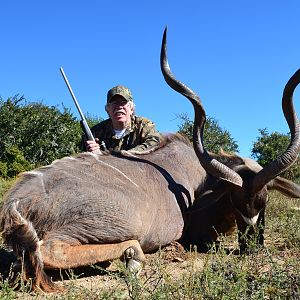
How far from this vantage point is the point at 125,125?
5.99 meters

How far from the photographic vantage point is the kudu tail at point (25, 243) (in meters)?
3.69

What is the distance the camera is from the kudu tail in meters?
3.69

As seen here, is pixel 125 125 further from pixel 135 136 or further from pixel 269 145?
pixel 269 145

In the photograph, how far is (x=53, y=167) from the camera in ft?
14.4

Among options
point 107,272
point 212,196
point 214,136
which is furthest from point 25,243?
point 214,136

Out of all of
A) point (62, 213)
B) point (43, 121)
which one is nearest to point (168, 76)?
point (62, 213)

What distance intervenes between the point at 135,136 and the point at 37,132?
1214 centimetres

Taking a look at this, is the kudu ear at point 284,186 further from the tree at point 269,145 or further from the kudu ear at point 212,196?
the tree at point 269,145

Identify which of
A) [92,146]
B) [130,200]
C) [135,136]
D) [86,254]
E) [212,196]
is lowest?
[86,254]

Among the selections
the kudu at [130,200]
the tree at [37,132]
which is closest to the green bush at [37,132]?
the tree at [37,132]

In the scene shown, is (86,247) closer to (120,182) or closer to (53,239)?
(53,239)

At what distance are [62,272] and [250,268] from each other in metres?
1.35

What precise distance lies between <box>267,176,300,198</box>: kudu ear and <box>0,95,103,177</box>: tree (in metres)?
11.7

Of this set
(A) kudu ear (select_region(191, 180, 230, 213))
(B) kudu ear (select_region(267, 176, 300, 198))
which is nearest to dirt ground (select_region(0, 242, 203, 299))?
(A) kudu ear (select_region(191, 180, 230, 213))
